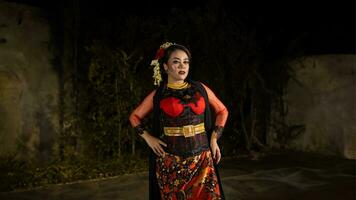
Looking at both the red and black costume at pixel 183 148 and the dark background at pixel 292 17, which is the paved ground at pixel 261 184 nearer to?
the red and black costume at pixel 183 148

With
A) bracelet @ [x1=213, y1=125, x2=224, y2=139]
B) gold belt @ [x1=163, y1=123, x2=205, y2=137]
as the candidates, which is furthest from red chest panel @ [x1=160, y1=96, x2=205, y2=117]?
bracelet @ [x1=213, y1=125, x2=224, y2=139]

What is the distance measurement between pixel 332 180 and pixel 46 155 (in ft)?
15.7

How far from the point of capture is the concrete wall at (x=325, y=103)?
7777 millimetres

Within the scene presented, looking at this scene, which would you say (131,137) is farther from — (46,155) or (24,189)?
(24,189)

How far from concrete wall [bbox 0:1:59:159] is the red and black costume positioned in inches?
164

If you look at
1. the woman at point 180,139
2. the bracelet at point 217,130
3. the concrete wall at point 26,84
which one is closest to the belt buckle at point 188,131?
the woman at point 180,139

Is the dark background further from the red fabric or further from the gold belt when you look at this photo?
the gold belt

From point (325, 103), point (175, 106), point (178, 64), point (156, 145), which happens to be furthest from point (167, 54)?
point (325, 103)

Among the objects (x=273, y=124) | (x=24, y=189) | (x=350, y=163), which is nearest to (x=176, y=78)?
(x=24, y=189)

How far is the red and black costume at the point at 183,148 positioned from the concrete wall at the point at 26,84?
417 centimetres

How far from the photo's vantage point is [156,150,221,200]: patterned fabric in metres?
3.53

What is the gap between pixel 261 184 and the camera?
625 cm

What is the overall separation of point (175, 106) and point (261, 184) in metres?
3.24

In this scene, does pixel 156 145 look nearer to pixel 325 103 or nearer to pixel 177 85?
pixel 177 85
